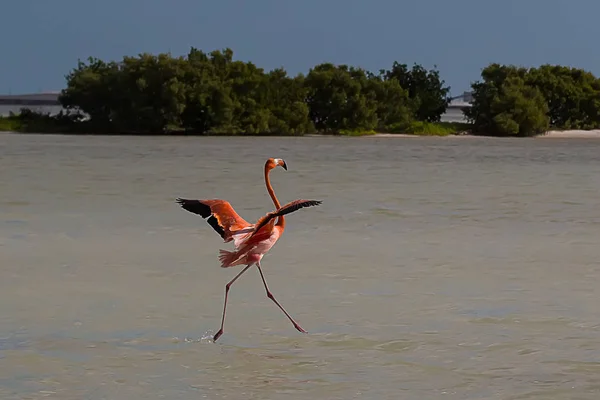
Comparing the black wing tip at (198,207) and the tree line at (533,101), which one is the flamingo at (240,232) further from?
the tree line at (533,101)

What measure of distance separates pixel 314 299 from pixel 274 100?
44083 millimetres

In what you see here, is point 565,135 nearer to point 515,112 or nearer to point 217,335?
point 515,112

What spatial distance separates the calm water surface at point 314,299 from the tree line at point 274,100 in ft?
103

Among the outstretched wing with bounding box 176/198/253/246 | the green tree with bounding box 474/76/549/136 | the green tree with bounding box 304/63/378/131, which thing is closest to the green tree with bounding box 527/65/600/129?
the green tree with bounding box 474/76/549/136

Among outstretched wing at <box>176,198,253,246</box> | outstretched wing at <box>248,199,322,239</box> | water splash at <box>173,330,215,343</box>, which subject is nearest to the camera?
outstretched wing at <box>248,199,322,239</box>

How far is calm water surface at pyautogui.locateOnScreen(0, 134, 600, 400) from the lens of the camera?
7172 mm

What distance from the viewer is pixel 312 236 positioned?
13914mm

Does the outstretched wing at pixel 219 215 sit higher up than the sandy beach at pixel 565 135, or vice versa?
the outstretched wing at pixel 219 215

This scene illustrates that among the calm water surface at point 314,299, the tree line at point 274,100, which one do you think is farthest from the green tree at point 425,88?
the calm water surface at point 314,299

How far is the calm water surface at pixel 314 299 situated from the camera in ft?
23.5

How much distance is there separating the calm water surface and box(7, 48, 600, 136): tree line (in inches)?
1242

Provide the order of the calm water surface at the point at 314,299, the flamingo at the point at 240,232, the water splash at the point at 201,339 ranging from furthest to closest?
the flamingo at the point at 240,232 < the water splash at the point at 201,339 < the calm water surface at the point at 314,299

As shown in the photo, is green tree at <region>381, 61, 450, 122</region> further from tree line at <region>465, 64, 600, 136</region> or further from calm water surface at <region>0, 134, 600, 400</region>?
calm water surface at <region>0, 134, 600, 400</region>

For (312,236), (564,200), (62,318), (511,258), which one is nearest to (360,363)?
(62,318)
